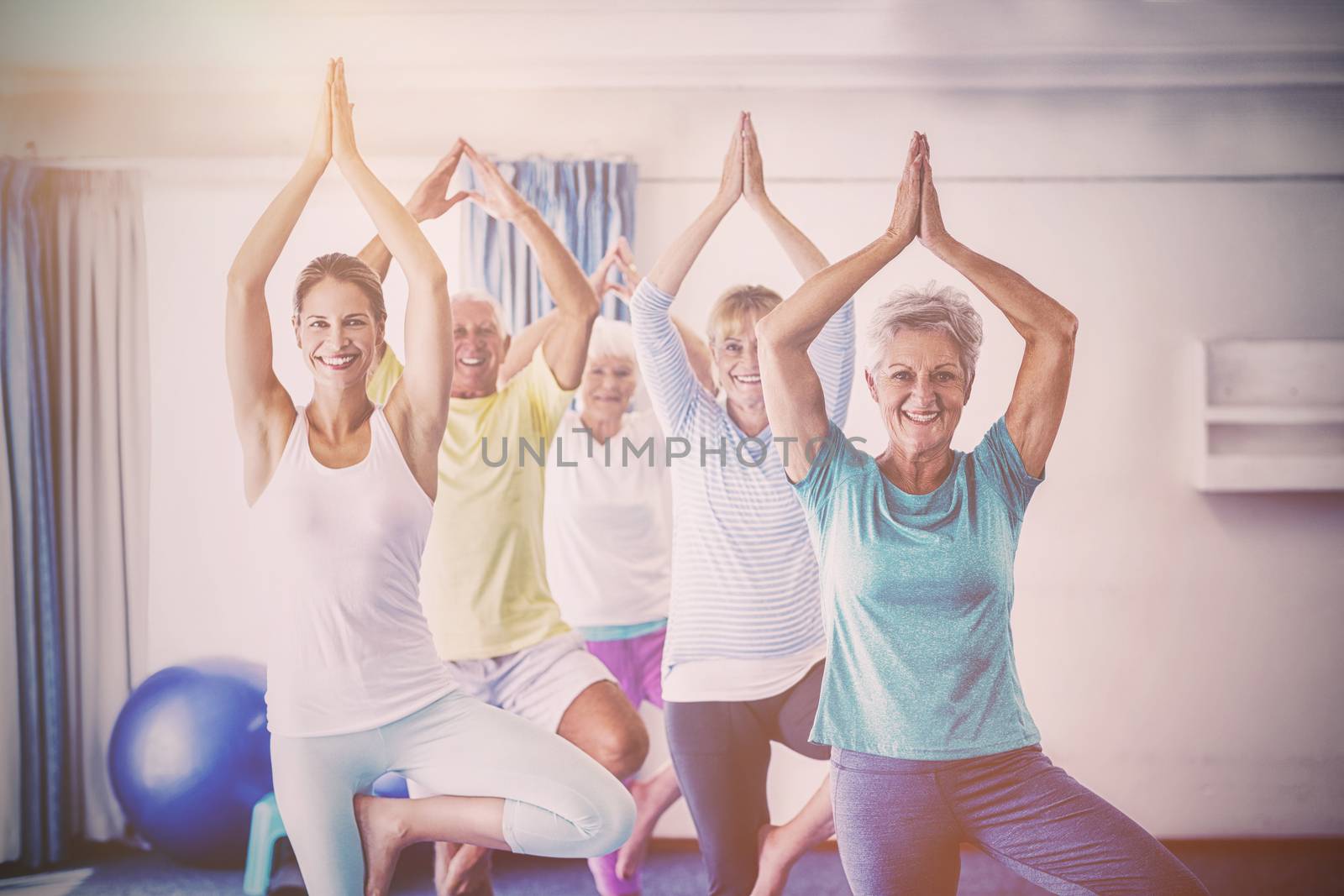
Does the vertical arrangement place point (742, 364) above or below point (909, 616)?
above

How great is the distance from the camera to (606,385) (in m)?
2.91

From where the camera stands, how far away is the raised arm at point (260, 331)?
246 cm

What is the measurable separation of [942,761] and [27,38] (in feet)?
10.6

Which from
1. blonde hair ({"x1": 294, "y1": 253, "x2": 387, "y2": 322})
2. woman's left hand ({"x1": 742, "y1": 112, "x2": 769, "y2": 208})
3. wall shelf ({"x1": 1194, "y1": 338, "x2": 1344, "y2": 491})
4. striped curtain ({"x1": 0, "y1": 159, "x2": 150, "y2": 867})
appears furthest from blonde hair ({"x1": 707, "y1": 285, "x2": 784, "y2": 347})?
striped curtain ({"x1": 0, "y1": 159, "x2": 150, "y2": 867})

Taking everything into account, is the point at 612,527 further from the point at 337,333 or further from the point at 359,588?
the point at 337,333

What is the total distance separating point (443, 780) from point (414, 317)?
114cm

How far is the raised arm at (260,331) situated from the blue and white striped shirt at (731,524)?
0.88 m

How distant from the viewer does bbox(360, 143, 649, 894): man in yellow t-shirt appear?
106 inches

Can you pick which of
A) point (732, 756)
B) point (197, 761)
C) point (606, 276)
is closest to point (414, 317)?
point (606, 276)

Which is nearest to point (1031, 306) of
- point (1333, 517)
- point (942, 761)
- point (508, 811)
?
point (942, 761)

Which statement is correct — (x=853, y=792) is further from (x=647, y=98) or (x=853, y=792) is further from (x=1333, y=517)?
(x=647, y=98)

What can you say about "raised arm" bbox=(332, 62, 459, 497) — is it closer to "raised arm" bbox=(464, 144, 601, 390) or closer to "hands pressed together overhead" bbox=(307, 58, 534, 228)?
"hands pressed together overhead" bbox=(307, 58, 534, 228)

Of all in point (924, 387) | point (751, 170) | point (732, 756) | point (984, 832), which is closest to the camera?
point (984, 832)

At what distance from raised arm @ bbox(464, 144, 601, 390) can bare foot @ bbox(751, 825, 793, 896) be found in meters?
1.30
